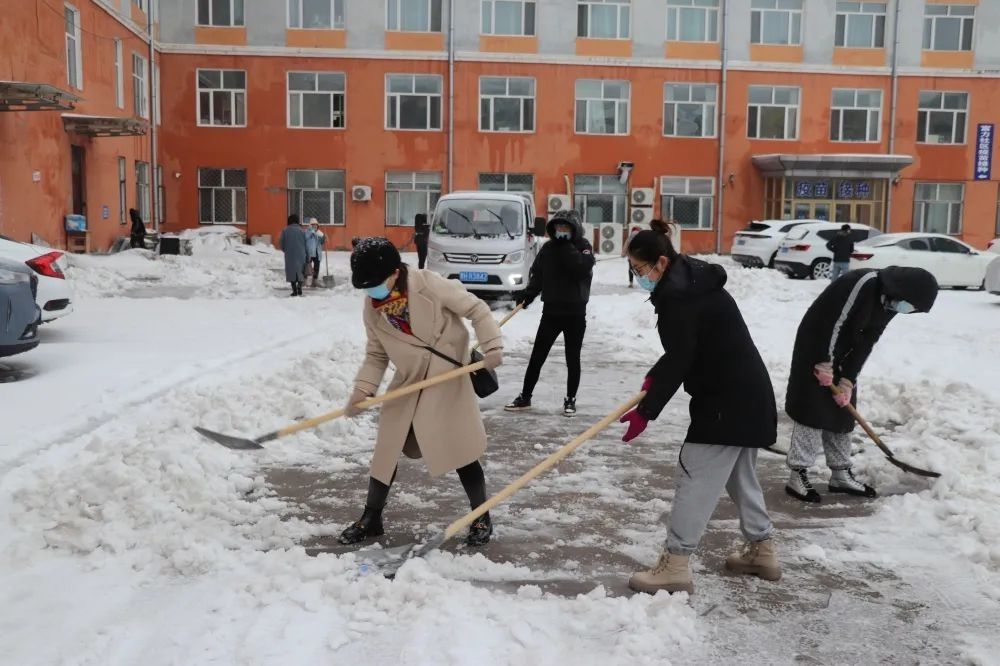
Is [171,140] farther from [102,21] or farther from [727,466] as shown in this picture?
[727,466]

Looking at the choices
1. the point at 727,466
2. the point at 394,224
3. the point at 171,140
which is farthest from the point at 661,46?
the point at 727,466

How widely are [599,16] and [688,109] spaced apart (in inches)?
169

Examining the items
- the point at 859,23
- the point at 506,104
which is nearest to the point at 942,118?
the point at 859,23

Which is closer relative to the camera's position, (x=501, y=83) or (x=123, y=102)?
(x=123, y=102)

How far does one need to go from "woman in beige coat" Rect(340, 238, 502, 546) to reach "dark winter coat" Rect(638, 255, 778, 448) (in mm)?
883

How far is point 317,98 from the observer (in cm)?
3114

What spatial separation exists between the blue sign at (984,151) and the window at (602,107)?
12.2m

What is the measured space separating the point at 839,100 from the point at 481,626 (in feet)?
106

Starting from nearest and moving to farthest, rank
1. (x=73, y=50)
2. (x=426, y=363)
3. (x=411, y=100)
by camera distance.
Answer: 1. (x=426, y=363)
2. (x=73, y=50)
3. (x=411, y=100)

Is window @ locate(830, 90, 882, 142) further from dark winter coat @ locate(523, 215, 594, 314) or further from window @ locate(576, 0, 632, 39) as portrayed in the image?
dark winter coat @ locate(523, 215, 594, 314)

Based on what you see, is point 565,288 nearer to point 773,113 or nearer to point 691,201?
point 691,201

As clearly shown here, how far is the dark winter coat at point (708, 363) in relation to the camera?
13.0ft

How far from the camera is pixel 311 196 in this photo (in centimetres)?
3139

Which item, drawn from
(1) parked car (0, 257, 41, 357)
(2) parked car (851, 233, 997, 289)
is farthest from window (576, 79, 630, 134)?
(1) parked car (0, 257, 41, 357)
